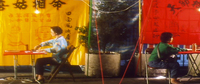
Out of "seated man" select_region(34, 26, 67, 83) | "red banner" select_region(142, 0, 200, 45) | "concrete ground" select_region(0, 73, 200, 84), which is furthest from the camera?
"red banner" select_region(142, 0, 200, 45)

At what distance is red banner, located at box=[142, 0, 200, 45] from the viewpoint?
28.0 ft

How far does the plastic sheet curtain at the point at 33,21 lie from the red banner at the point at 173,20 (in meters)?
1.88

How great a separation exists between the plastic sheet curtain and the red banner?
1882 mm

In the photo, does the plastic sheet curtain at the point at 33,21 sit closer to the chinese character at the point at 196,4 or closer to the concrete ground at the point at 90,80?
the concrete ground at the point at 90,80

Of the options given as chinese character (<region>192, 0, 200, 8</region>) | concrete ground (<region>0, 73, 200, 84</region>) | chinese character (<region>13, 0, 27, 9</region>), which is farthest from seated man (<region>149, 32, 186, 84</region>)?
chinese character (<region>13, 0, 27, 9</region>)

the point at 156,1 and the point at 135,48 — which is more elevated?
the point at 156,1

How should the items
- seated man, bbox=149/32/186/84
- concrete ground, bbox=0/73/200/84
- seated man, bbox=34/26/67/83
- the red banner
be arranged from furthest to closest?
the red banner
concrete ground, bbox=0/73/200/84
seated man, bbox=34/26/67/83
seated man, bbox=149/32/186/84

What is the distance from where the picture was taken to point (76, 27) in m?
8.59

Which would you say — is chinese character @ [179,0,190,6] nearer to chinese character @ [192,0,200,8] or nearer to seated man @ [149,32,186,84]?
chinese character @ [192,0,200,8]

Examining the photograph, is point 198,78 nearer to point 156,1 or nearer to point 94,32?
point 156,1

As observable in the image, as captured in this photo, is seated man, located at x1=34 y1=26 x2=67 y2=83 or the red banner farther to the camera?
the red banner

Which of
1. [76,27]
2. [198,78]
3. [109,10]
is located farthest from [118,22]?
[198,78]

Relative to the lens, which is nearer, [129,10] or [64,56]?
[64,56]

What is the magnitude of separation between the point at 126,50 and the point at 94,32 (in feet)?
3.94
